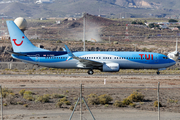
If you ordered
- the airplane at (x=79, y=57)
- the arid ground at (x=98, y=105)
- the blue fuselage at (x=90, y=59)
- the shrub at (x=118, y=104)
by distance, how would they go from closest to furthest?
the arid ground at (x=98, y=105)
the shrub at (x=118, y=104)
the airplane at (x=79, y=57)
the blue fuselage at (x=90, y=59)

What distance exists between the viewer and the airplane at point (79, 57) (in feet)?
145

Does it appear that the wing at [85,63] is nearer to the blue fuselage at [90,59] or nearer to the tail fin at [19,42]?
the blue fuselage at [90,59]

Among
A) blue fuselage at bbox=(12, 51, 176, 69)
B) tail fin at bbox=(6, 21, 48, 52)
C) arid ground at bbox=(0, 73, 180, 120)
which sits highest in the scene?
tail fin at bbox=(6, 21, 48, 52)

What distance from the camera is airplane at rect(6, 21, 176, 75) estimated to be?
4409cm

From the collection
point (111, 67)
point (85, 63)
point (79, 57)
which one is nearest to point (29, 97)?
point (79, 57)

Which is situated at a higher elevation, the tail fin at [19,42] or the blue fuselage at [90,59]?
the tail fin at [19,42]

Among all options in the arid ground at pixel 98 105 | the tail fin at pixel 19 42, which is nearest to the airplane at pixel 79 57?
the tail fin at pixel 19 42

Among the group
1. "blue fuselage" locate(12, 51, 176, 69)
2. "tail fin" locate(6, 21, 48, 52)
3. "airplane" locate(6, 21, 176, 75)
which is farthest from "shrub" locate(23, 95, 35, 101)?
"tail fin" locate(6, 21, 48, 52)

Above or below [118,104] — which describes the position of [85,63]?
above

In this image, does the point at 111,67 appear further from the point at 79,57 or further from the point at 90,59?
the point at 79,57

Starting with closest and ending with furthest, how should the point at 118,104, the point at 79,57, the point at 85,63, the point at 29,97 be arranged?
the point at 118,104, the point at 29,97, the point at 79,57, the point at 85,63

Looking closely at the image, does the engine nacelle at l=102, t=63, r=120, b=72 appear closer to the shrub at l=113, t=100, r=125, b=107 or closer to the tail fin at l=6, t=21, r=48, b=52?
the tail fin at l=6, t=21, r=48, b=52

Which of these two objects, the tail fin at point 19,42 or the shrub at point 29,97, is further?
the tail fin at point 19,42

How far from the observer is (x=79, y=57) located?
44281 millimetres
